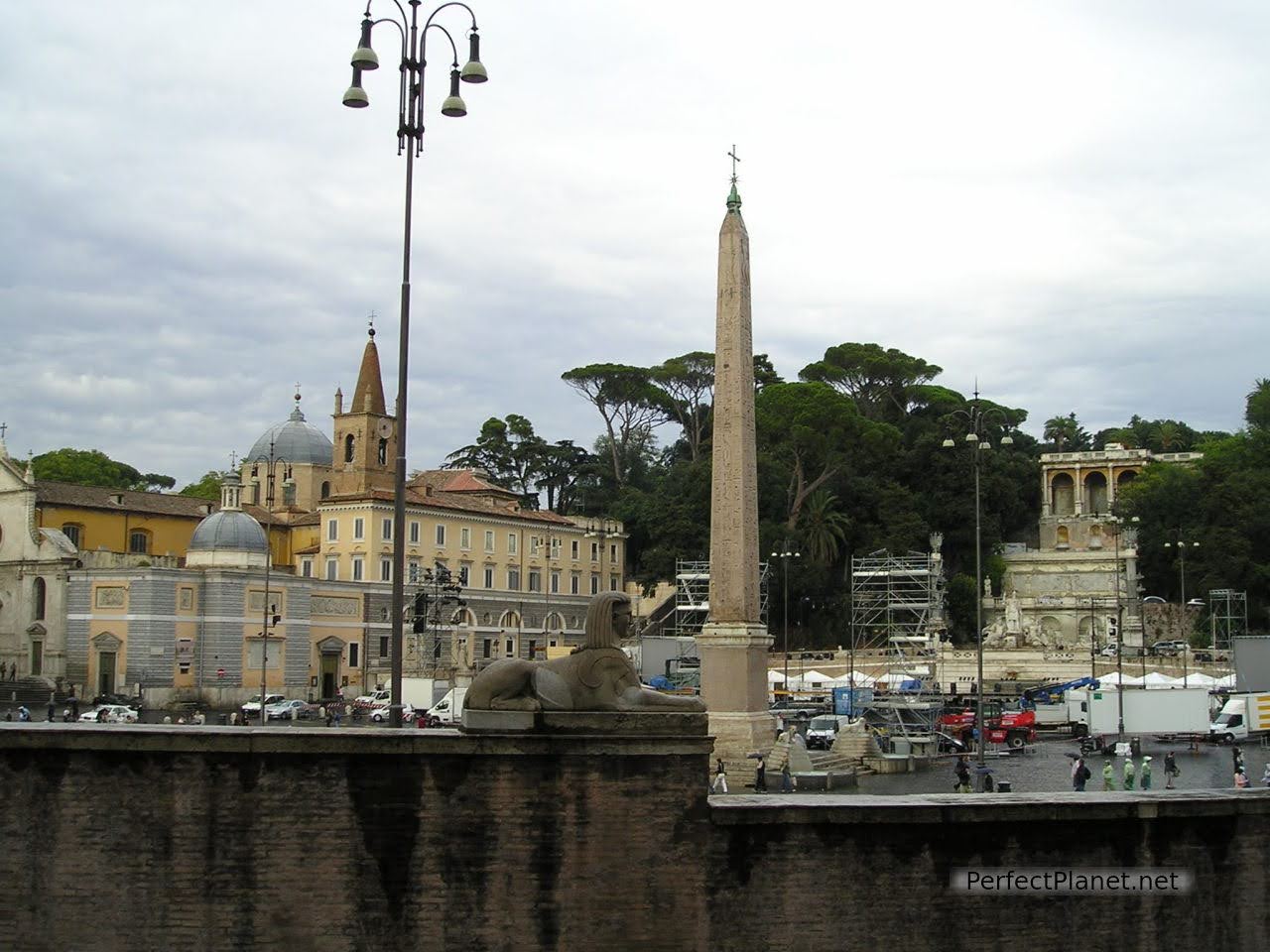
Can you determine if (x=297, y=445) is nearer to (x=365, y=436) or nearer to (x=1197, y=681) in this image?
(x=365, y=436)

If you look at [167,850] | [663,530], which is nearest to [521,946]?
[167,850]

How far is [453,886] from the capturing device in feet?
27.0

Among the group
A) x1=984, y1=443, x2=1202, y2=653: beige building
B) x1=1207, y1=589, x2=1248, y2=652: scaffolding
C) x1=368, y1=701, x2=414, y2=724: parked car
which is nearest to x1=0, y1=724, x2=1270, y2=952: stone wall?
x1=368, y1=701, x2=414, y2=724: parked car

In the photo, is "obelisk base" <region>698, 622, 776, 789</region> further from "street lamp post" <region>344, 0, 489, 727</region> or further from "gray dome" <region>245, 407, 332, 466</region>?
"gray dome" <region>245, 407, 332, 466</region>

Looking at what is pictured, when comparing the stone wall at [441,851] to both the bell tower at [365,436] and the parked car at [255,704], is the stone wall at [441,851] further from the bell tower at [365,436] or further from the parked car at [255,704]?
the bell tower at [365,436]

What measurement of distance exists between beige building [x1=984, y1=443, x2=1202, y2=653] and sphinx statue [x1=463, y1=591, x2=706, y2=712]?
5473 cm

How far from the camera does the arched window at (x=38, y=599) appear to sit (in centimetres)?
5303

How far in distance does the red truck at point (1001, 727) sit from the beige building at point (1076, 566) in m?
18.3

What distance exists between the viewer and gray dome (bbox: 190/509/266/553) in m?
52.4

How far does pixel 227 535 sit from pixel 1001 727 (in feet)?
93.6


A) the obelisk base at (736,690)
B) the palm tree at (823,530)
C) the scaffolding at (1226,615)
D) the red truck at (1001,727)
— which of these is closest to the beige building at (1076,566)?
the scaffolding at (1226,615)

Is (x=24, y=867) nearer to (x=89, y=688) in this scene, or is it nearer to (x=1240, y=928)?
(x=1240, y=928)

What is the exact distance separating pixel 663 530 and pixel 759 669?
135ft

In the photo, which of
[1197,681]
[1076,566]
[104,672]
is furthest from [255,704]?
[1076,566]
